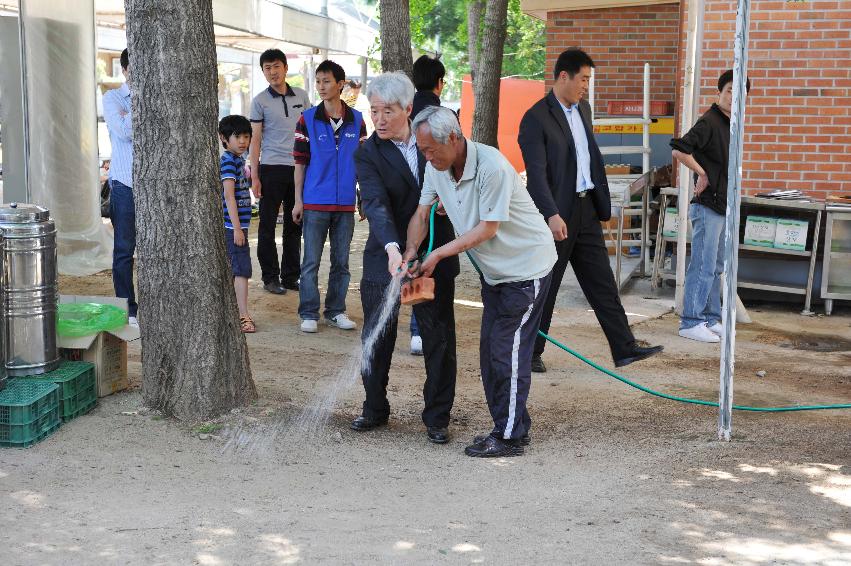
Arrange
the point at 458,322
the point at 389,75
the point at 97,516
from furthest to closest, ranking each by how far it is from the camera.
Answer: the point at 458,322, the point at 389,75, the point at 97,516

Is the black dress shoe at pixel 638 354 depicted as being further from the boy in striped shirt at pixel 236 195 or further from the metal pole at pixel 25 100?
the metal pole at pixel 25 100

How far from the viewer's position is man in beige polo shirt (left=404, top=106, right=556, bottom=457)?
492 centimetres

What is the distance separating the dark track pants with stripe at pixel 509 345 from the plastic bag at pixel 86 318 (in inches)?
84.0

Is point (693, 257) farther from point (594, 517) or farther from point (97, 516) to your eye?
point (97, 516)

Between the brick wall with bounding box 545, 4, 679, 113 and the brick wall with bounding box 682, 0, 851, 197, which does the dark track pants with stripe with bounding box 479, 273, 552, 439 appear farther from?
the brick wall with bounding box 545, 4, 679, 113

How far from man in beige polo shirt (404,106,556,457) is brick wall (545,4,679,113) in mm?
8901

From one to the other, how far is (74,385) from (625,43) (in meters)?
9.97

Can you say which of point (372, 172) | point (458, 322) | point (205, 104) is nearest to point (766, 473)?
point (372, 172)

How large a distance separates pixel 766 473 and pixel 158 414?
307cm

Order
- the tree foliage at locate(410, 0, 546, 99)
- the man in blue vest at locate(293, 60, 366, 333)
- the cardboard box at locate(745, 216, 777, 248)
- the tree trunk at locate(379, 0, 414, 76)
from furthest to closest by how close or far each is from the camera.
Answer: the tree foliage at locate(410, 0, 546, 99) → the cardboard box at locate(745, 216, 777, 248) → the tree trunk at locate(379, 0, 414, 76) → the man in blue vest at locate(293, 60, 366, 333)

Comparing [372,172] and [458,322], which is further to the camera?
[458,322]

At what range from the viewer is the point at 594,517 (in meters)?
4.60

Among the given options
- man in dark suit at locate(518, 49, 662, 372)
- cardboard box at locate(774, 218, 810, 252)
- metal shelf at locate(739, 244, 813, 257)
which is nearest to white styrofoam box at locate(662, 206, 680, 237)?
metal shelf at locate(739, 244, 813, 257)

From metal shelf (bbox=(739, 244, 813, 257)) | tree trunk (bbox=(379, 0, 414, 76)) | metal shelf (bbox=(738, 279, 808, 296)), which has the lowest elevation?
metal shelf (bbox=(738, 279, 808, 296))
